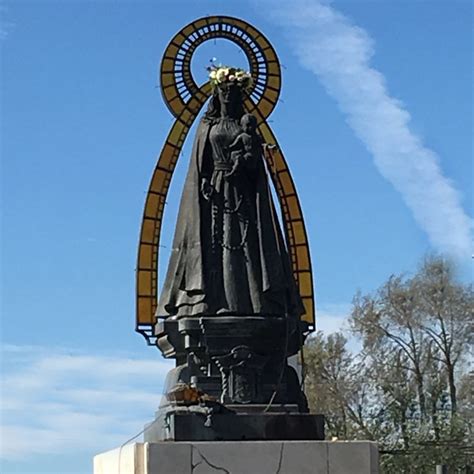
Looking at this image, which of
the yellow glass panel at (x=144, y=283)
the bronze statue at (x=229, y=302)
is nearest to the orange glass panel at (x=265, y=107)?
the yellow glass panel at (x=144, y=283)

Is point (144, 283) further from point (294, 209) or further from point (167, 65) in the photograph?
point (167, 65)

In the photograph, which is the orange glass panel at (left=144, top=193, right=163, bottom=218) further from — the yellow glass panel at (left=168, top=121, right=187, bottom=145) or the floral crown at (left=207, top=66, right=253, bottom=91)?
the floral crown at (left=207, top=66, right=253, bottom=91)

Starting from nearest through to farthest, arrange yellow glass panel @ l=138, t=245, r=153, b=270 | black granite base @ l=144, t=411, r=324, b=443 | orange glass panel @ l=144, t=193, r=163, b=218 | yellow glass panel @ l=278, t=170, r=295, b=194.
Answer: black granite base @ l=144, t=411, r=324, b=443
yellow glass panel @ l=278, t=170, r=295, b=194
yellow glass panel @ l=138, t=245, r=153, b=270
orange glass panel @ l=144, t=193, r=163, b=218

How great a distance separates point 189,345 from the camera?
13555mm

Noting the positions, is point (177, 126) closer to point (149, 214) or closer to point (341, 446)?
point (149, 214)

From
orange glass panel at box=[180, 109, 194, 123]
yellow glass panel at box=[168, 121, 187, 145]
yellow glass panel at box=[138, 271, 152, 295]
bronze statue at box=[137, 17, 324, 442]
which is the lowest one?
bronze statue at box=[137, 17, 324, 442]

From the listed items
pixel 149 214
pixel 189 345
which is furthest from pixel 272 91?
pixel 189 345

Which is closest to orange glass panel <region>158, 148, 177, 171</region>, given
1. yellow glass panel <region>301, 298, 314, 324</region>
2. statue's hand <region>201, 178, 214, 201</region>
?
yellow glass panel <region>301, 298, 314, 324</region>

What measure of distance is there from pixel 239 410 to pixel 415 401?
76.7 feet

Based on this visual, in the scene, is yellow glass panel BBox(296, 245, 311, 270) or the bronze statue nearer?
the bronze statue

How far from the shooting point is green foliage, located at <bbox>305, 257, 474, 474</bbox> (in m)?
35.2

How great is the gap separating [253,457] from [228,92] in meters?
4.08

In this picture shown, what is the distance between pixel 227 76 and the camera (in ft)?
47.1

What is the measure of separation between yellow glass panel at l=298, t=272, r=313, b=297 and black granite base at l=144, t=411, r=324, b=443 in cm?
495
